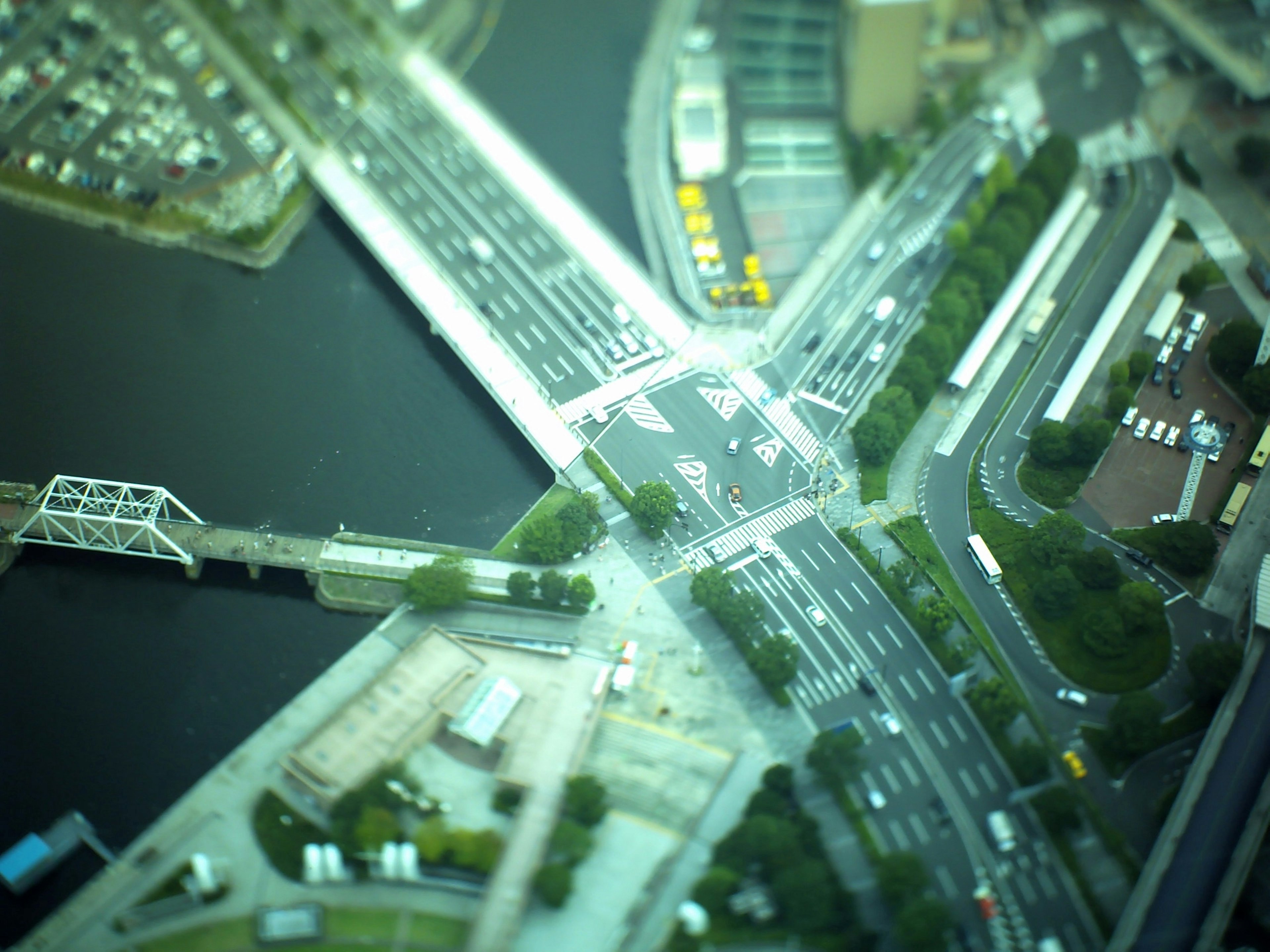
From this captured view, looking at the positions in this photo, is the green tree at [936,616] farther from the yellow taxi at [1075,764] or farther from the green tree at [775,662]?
the yellow taxi at [1075,764]

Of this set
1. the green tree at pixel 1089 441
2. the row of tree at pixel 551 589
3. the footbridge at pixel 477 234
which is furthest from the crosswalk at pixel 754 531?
the green tree at pixel 1089 441

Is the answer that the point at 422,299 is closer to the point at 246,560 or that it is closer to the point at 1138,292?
the point at 246,560

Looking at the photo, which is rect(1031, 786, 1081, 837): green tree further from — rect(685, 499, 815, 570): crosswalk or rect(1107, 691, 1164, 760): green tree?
rect(685, 499, 815, 570): crosswalk

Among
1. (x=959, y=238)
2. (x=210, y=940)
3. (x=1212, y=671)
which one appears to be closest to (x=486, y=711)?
(x=210, y=940)

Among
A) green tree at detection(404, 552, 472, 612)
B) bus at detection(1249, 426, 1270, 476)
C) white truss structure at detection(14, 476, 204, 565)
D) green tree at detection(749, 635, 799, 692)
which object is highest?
white truss structure at detection(14, 476, 204, 565)

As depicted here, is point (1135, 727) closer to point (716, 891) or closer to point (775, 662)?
point (775, 662)

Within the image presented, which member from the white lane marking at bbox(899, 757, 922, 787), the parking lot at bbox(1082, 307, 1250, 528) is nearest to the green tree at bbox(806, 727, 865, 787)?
the white lane marking at bbox(899, 757, 922, 787)
